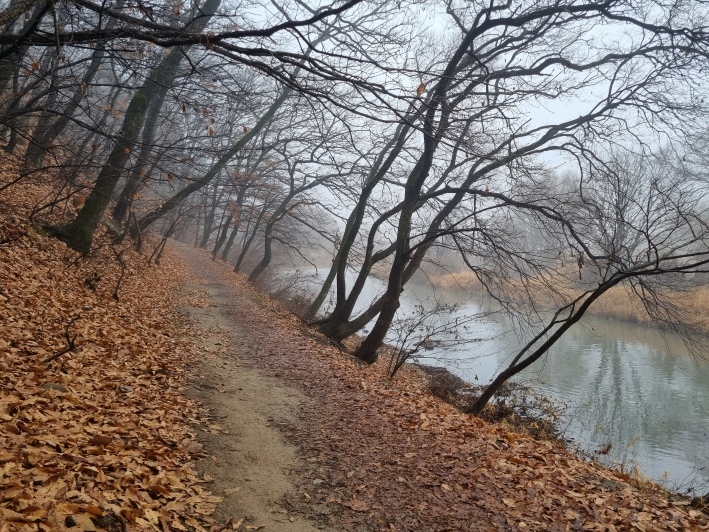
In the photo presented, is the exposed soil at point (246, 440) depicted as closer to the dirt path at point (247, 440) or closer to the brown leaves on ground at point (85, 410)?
the dirt path at point (247, 440)

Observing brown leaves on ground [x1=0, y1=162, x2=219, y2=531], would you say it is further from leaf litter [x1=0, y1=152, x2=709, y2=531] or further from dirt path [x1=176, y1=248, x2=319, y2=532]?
dirt path [x1=176, y1=248, x2=319, y2=532]

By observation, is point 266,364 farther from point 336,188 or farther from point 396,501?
point 336,188

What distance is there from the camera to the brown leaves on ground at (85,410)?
2932mm

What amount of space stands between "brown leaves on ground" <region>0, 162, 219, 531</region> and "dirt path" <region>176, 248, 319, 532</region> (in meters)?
0.22

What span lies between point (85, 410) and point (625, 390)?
527 inches

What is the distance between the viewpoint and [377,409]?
257 inches

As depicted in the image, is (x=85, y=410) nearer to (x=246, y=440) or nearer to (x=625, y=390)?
(x=246, y=440)

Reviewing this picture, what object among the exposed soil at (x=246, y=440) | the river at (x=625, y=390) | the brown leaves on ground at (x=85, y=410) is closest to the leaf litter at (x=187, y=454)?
the brown leaves on ground at (x=85, y=410)

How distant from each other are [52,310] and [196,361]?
2.08m

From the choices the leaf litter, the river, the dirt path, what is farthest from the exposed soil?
the river

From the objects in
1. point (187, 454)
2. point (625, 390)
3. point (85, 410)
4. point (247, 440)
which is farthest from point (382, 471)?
point (625, 390)

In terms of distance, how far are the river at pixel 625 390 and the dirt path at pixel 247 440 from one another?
206 inches

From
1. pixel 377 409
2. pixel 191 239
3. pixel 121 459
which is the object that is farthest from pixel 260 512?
pixel 191 239

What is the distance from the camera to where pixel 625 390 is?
13.3 metres
